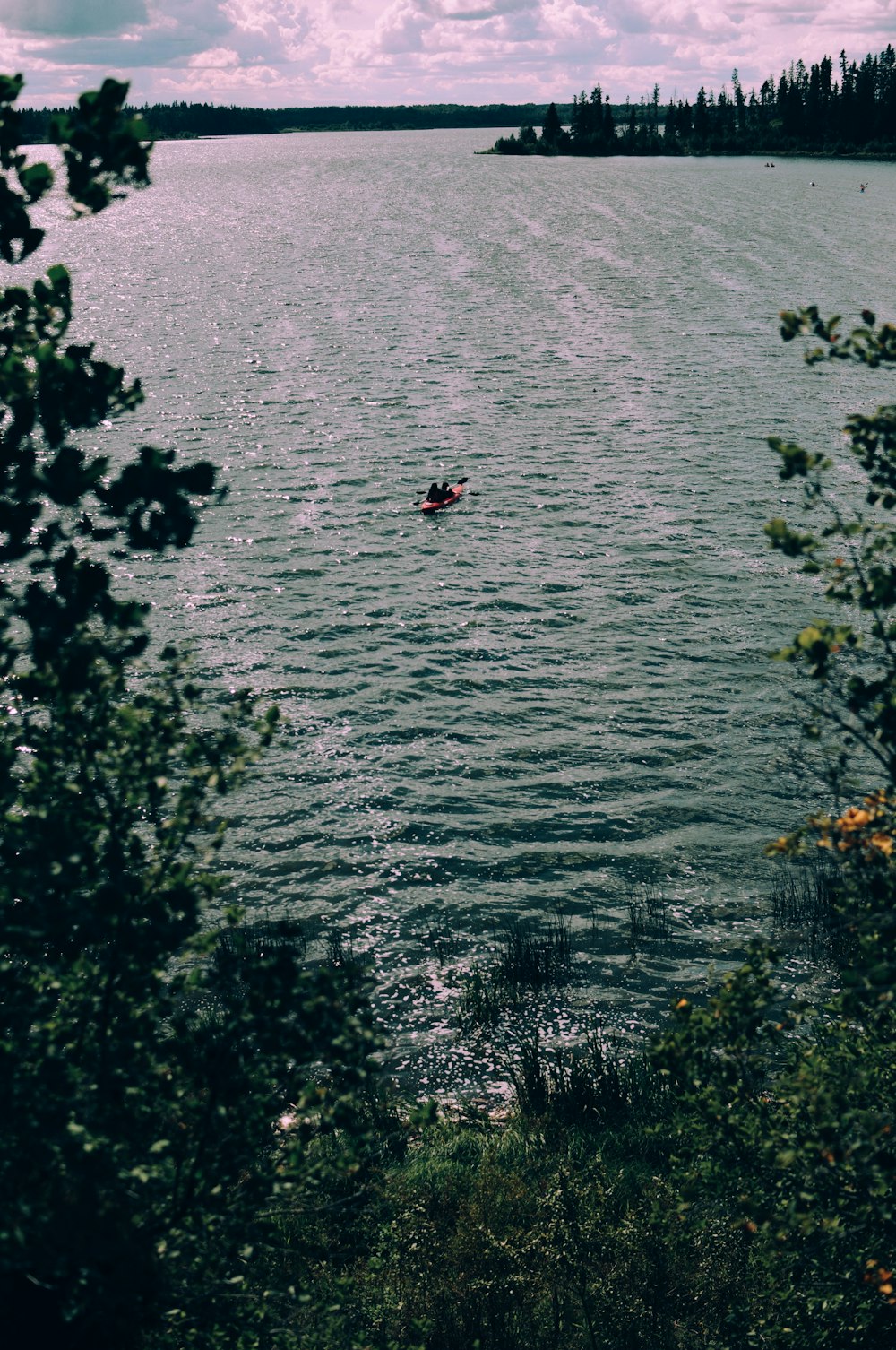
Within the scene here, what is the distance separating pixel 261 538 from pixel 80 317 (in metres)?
44.0

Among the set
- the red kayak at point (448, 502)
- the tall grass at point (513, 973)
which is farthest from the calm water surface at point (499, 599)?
the red kayak at point (448, 502)

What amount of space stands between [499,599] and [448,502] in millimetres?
8071

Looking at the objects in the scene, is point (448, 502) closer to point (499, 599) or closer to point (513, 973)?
point (499, 599)

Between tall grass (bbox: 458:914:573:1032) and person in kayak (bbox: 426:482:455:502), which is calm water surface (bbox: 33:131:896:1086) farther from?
person in kayak (bbox: 426:482:455:502)

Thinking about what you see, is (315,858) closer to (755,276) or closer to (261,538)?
(261,538)

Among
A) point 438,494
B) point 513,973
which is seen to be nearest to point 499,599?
point 438,494

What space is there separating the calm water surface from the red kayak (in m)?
0.43

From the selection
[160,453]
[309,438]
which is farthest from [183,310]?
[160,453]

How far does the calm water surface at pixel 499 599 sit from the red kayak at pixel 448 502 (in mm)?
432

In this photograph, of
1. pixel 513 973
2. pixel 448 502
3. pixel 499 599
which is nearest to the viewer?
pixel 513 973

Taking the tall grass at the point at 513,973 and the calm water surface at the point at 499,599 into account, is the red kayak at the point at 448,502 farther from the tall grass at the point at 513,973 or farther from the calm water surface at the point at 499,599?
the tall grass at the point at 513,973

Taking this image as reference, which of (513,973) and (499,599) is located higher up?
(499,599)

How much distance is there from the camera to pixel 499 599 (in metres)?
33.2

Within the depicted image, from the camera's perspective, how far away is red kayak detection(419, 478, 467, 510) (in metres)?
39.7
